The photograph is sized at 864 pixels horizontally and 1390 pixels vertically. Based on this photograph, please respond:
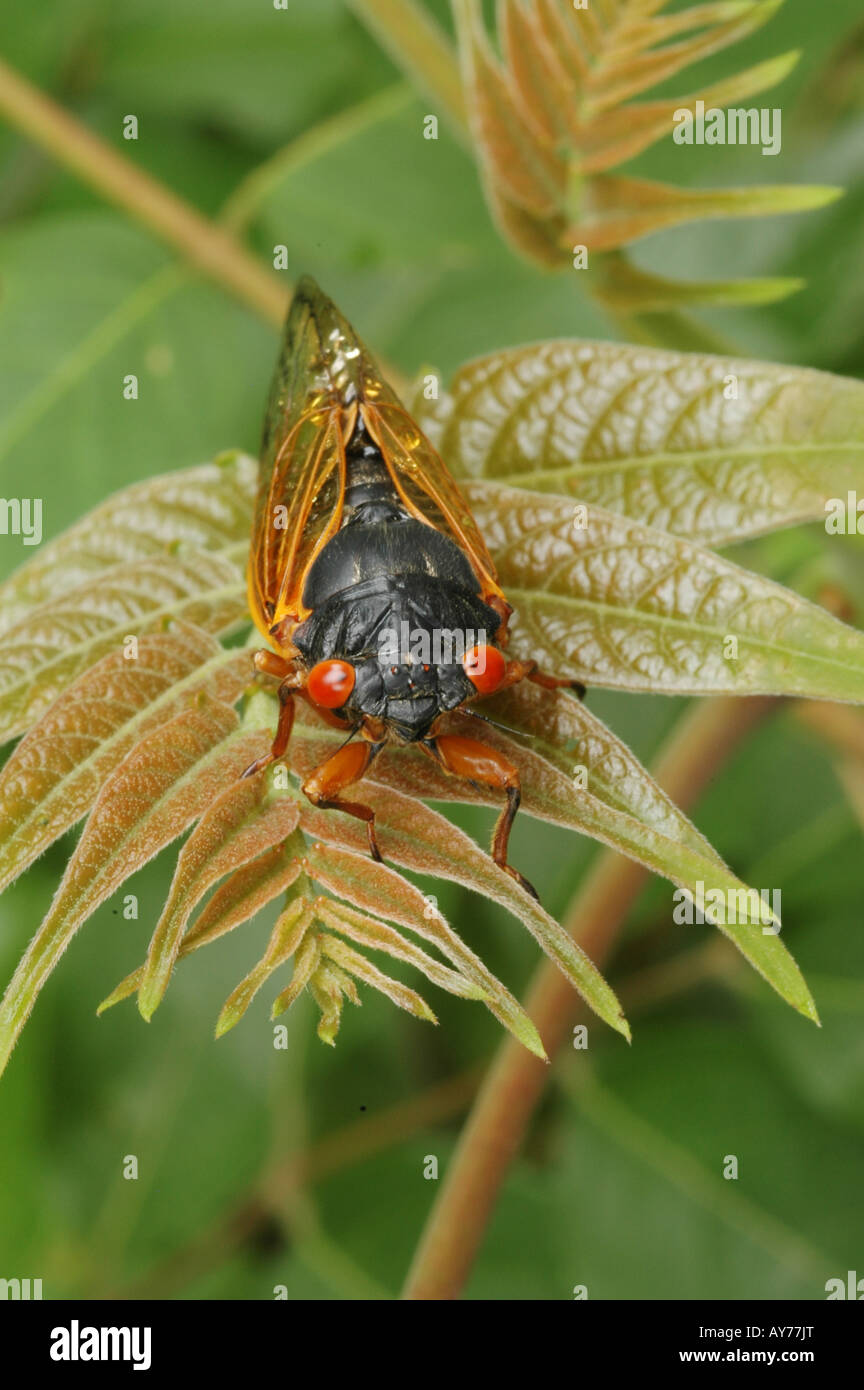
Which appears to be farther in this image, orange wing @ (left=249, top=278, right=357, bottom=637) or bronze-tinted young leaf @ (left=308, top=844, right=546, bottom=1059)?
orange wing @ (left=249, top=278, right=357, bottom=637)

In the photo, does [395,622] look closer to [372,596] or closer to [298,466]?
[372,596]

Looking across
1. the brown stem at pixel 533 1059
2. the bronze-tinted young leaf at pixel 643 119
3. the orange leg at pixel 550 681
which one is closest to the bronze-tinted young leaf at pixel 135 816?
the orange leg at pixel 550 681

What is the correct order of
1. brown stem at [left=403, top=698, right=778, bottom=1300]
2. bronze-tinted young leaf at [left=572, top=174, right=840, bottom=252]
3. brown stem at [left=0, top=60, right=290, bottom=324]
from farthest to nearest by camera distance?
brown stem at [left=0, top=60, right=290, bottom=324], brown stem at [left=403, top=698, right=778, bottom=1300], bronze-tinted young leaf at [left=572, top=174, right=840, bottom=252]

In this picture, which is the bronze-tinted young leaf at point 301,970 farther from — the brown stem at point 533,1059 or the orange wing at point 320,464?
the brown stem at point 533,1059

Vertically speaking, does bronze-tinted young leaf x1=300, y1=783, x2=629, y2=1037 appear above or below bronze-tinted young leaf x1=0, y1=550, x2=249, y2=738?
below

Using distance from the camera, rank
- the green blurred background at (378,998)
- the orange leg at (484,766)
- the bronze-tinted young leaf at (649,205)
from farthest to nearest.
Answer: the green blurred background at (378,998)
the bronze-tinted young leaf at (649,205)
the orange leg at (484,766)

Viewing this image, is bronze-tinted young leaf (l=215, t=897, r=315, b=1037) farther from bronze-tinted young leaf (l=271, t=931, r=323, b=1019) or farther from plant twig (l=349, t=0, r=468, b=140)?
plant twig (l=349, t=0, r=468, b=140)

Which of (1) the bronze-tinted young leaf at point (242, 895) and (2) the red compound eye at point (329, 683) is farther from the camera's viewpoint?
(2) the red compound eye at point (329, 683)

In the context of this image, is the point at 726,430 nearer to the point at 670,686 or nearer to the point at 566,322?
the point at 670,686

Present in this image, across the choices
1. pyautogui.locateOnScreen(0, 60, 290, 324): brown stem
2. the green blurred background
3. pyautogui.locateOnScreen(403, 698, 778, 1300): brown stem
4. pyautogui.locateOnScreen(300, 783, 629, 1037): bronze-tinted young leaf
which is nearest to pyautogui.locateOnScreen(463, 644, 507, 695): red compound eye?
pyautogui.locateOnScreen(300, 783, 629, 1037): bronze-tinted young leaf
